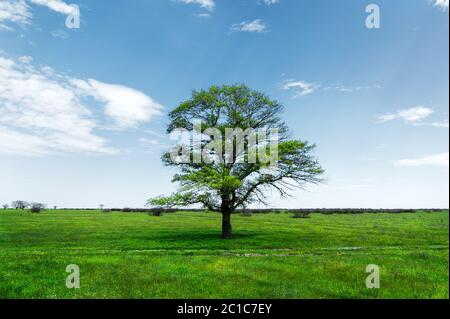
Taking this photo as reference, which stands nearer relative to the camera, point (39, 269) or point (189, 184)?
point (39, 269)

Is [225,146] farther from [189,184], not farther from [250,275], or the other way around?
[250,275]

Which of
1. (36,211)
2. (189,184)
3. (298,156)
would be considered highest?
(298,156)

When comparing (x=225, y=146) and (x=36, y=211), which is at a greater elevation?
(x=225, y=146)

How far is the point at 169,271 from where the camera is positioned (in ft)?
52.2

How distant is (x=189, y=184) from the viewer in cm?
3109

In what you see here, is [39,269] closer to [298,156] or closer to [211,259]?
[211,259]

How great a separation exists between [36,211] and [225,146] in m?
103

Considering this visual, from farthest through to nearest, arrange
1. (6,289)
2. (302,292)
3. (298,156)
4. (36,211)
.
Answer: (36,211)
(298,156)
(6,289)
(302,292)
